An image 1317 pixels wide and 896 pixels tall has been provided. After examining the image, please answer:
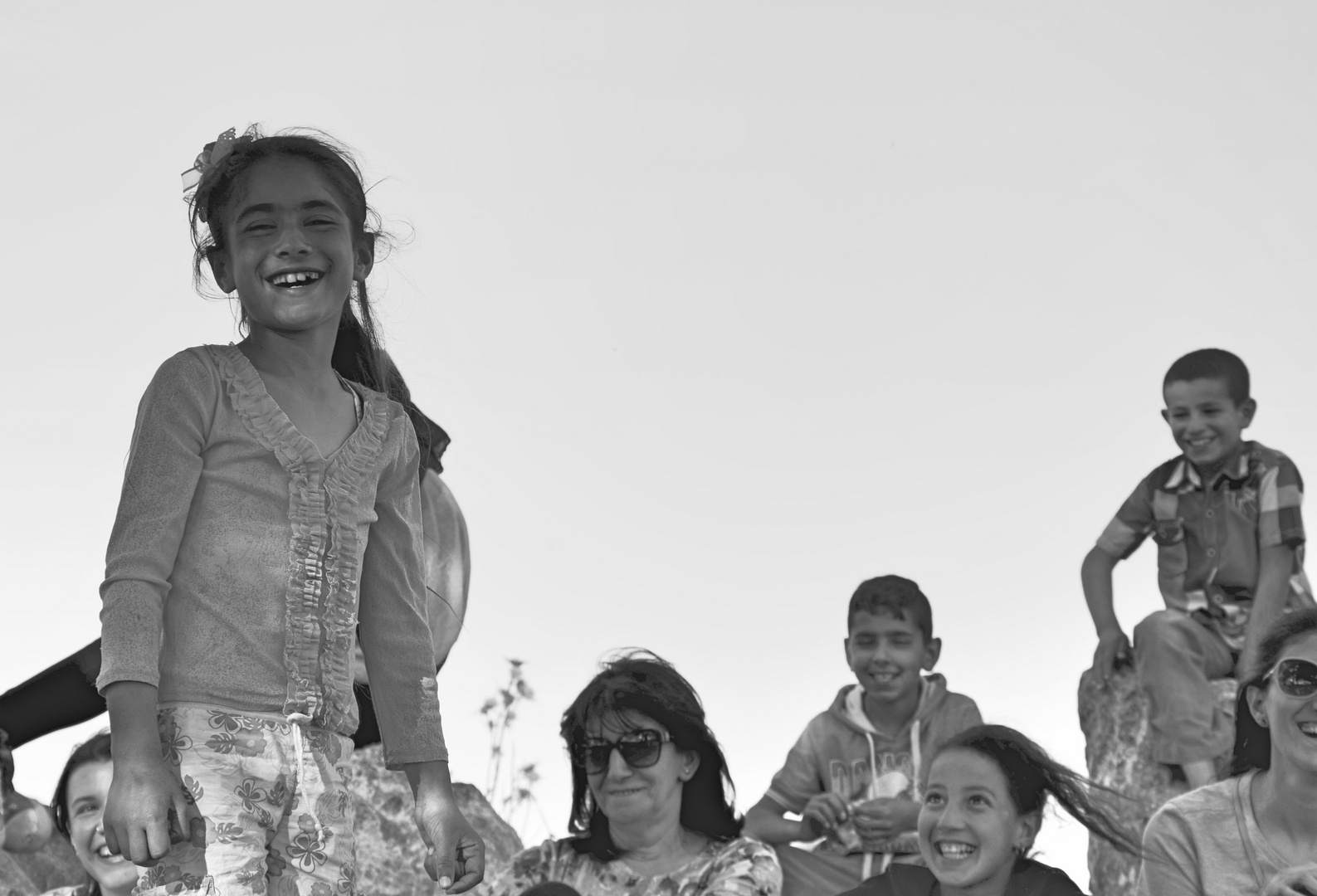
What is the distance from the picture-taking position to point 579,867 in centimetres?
420

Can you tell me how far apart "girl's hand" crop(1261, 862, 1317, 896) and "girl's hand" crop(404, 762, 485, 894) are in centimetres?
152

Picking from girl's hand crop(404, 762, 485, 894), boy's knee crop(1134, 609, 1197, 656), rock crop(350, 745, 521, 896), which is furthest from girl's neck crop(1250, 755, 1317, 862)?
rock crop(350, 745, 521, 896)

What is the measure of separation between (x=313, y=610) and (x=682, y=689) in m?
1.98

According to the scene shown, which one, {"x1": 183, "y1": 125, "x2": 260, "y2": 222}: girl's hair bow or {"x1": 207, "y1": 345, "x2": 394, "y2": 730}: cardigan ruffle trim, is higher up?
{"x1": 183, "y1": 125, "x2": 260, "y2": 222}: girl's hair bow

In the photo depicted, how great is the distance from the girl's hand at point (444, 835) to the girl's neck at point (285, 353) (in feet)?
2.18

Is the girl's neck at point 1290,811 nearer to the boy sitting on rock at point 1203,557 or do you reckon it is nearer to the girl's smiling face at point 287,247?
the boy sitting on rock at point 1203,557

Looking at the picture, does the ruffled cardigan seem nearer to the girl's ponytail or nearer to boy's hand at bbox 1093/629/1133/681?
the girl's ponytail

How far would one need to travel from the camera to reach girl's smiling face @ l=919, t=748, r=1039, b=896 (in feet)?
11.9

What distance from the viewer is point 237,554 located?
2449 mm

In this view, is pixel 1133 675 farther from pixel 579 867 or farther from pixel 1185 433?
pixel 579 867

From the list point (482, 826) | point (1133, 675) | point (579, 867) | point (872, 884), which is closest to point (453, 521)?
point (482, 826)

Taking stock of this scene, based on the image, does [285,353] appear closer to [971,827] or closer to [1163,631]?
[971,827]

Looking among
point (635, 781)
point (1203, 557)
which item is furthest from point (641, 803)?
point (1203, 557)

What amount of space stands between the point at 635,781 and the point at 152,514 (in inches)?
80.6
